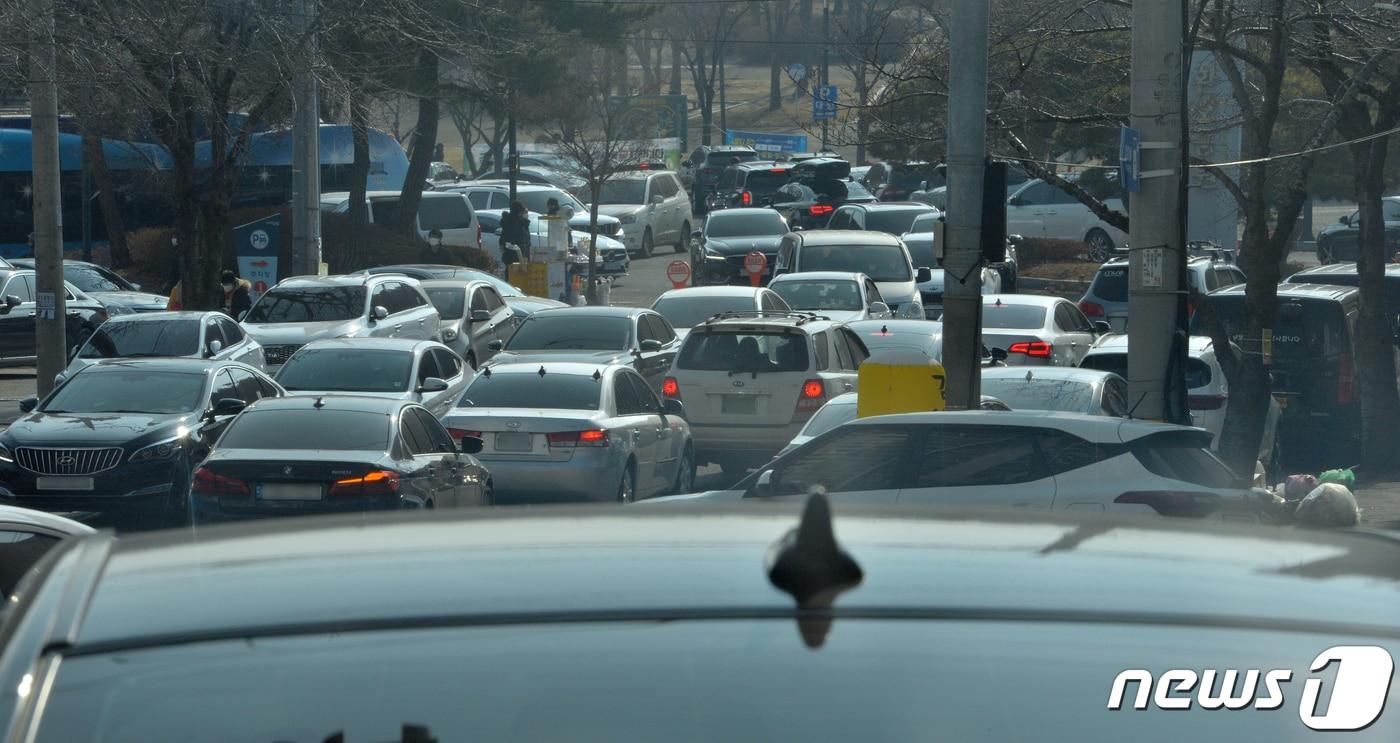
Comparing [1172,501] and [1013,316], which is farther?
[1013,316]

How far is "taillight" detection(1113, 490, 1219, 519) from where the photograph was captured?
8.59 metres

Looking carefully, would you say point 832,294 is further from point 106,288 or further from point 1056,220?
point 1056,220

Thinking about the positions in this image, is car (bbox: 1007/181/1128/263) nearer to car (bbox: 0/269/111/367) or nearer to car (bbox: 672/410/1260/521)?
car (bbox: 0/269/111/367)

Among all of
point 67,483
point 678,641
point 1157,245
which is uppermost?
point 1157,245

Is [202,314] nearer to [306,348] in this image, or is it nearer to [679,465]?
[306,348]

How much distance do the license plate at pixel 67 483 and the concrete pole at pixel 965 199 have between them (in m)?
7.30

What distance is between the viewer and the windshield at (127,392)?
562 inches

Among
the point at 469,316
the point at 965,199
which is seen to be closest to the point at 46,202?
the point at 469,316

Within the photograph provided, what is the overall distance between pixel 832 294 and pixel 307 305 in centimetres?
758

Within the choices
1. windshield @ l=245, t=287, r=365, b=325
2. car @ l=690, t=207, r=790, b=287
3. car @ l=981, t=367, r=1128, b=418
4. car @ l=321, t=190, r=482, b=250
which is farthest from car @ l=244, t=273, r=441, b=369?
car @ l=321, t=190, r=482, b=250

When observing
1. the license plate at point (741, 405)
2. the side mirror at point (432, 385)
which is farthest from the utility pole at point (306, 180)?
the license plate at point (741, 405)

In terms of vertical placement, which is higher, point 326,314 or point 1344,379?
point 326,314

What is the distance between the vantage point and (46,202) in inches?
738

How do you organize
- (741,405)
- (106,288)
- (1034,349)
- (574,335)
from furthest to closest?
(106,288), (574,335), (1034,349), (741,405)
